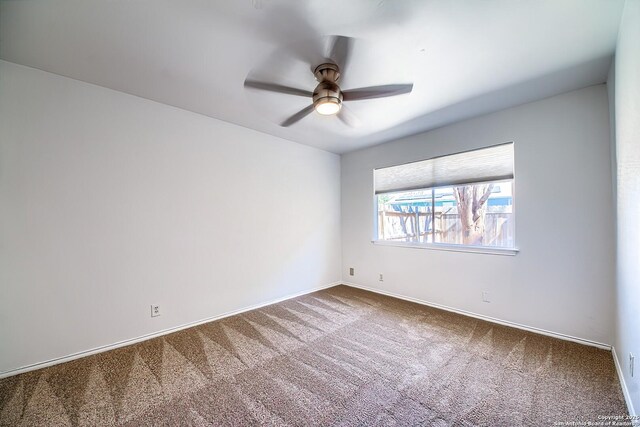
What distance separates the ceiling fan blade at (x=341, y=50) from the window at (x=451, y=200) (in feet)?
6.92

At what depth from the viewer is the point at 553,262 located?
244 centimetres

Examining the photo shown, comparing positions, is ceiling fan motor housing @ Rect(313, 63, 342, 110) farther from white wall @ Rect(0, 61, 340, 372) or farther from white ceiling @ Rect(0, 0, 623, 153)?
white wall @ Rect(0, 61, 340, 372)

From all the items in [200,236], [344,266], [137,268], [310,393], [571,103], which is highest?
[571,103]

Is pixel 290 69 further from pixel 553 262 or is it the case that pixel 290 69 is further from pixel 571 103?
pixel 553 262

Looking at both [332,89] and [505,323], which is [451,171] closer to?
[505,323]

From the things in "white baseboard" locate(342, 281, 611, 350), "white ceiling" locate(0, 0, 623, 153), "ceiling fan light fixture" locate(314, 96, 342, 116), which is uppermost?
"white ceiling" locate(0, 0, 623, 153)

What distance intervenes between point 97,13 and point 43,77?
1.11 metres

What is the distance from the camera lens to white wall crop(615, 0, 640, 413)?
131cm

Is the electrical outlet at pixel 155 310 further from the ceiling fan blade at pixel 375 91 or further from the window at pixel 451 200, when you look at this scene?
the window at pixel 451 200

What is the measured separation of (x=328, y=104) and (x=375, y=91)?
374 mm

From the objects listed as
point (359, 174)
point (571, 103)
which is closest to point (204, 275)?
point (359, 174)

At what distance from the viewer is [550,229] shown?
2.46 meters

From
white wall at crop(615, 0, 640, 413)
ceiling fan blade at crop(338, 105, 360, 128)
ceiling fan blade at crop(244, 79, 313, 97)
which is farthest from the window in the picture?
ceiling fan blade at crop(244, 79, 313, 97)

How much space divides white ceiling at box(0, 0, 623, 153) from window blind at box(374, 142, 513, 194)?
0.61 m
